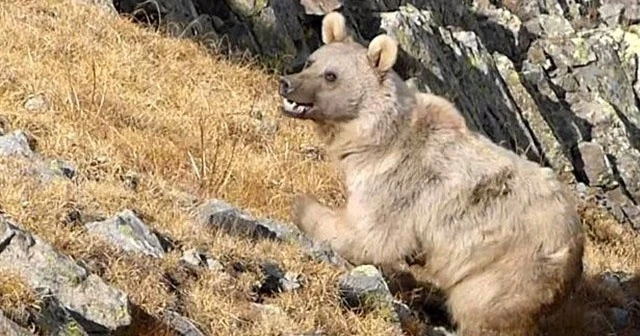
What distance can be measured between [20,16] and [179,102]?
86.1 inches

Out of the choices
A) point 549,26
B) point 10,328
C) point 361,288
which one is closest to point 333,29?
point 361,288

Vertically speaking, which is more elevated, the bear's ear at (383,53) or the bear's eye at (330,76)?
the bear's ear at (383,53)

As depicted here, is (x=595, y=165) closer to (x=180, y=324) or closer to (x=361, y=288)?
(x=361, y=288)

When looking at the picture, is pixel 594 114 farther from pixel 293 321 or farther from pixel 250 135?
pixel 293 321

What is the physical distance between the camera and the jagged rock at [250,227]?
7.88m

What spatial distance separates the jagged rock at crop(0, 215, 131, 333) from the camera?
19.9ft

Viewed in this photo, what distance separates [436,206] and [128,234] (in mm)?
2240

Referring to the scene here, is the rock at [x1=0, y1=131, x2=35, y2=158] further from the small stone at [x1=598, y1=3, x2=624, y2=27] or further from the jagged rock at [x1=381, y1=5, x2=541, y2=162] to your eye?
the small stone at [x1=598, y1=3, x2=624, y2=27]

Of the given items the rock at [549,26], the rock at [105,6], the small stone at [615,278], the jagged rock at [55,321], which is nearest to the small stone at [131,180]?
the jagged rock at [55,321]

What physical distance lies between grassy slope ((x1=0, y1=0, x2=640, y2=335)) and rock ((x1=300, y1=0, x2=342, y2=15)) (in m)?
3.74

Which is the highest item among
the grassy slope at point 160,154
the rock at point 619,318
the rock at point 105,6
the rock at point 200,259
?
the rock at point 200,259

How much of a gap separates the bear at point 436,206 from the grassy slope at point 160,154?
696 millimetres

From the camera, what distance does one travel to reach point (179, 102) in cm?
1151

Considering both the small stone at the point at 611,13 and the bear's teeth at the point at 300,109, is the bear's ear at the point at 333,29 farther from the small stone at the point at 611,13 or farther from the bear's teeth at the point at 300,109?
the small stone at the point at 611,13
